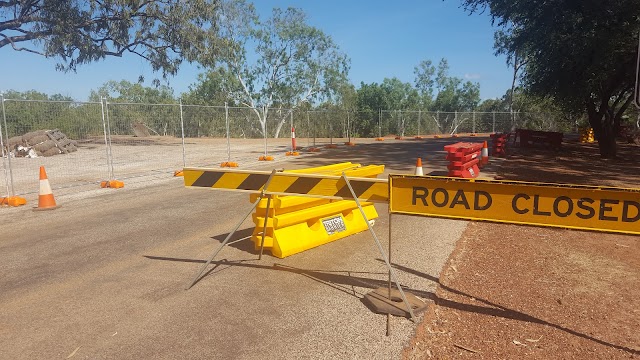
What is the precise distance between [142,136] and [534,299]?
69.2 ft

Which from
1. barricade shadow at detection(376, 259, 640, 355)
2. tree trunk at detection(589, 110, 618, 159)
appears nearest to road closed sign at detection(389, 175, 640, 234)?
barricade shadow at detection(376, 259, 640, 355)

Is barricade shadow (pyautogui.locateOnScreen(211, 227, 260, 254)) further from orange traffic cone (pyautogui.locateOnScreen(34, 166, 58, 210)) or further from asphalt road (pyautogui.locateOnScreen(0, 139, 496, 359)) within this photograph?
orange traffic cone (pyautogui.locateOnScreen(34, 166, 58, 210))

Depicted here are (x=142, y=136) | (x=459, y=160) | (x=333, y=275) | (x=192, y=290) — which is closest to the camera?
(x=192, y=290)

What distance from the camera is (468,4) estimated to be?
16.2m

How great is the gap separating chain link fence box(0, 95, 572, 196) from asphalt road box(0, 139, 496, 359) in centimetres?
469

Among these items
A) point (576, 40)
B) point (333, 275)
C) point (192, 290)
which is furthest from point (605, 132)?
point (192, 290)

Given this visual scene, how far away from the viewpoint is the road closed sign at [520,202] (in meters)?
3.32

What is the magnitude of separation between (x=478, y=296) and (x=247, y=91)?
43.0 metres

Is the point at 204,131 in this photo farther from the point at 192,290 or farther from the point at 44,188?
the point at 192,290

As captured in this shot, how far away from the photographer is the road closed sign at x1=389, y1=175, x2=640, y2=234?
10.9 feet

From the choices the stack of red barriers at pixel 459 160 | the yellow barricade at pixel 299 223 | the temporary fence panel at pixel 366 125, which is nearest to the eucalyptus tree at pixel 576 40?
the stack of red barriers at pixel 459 160

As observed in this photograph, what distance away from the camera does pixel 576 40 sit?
45.1ft

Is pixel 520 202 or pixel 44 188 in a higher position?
pixel 520 202

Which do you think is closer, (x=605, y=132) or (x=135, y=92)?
(x=605, y=132)
